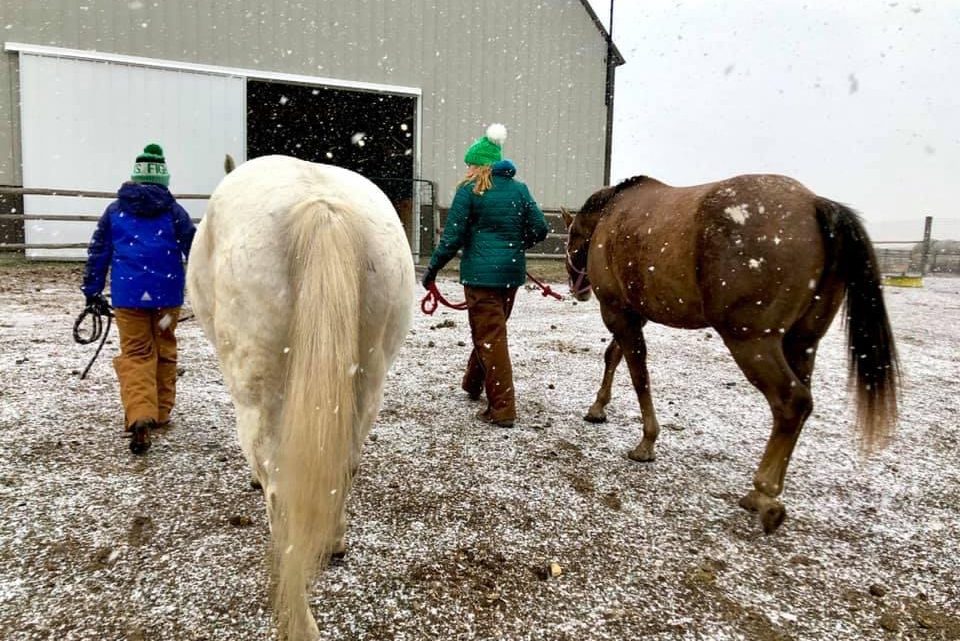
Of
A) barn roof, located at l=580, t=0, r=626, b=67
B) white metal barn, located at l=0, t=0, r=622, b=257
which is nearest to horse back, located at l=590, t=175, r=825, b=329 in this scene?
white metal barn, located at l=0, t=0, r=622, b=257

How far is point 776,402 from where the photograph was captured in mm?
2750

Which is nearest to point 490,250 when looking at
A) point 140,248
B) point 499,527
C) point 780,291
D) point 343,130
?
point 780,291

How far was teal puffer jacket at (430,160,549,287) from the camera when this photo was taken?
160 inches

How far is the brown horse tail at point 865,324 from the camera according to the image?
268 centimetres

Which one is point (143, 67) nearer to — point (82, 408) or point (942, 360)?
point (82, 408)

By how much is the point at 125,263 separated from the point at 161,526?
156 cm

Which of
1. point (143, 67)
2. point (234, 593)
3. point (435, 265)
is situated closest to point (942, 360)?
point (435, 265)

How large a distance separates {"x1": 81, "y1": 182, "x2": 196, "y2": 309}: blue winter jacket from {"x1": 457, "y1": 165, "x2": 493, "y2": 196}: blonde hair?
185 cm

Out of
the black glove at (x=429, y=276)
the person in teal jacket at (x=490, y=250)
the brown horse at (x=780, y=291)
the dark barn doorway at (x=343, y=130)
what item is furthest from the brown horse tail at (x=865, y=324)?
the dark barn doorway at (x=343, y=130)

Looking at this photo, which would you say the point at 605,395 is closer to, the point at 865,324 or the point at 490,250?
the point at 490,250

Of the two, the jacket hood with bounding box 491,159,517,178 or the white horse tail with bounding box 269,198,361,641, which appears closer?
the white horse tail with bounding box 269,198,361,641

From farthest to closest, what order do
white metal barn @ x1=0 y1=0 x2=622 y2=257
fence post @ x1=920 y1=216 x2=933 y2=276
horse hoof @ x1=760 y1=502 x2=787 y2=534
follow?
fence post @ x1=920 y1=216 x2=933 y2=276 < white metal barn @ x1=0 y1=0 x2=622 y2=257 < horse hoof @ x1=760 y1=502 x2=787 y2=534

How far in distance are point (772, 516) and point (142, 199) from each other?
3.63 metres

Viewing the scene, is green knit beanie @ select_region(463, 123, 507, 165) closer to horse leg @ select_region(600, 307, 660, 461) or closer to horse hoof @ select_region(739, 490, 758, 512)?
horse leg @ select_region(600, 307, 660, 461)
